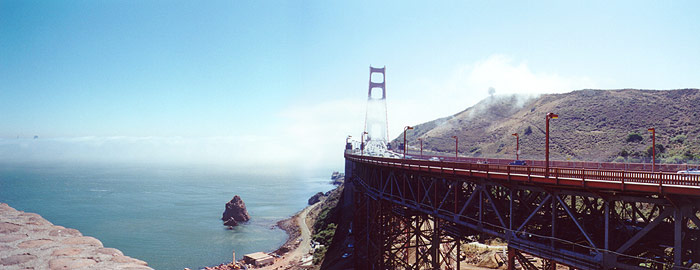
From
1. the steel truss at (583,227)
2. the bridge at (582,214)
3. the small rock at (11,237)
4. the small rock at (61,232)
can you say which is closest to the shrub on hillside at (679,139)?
the bridge at (582,214)

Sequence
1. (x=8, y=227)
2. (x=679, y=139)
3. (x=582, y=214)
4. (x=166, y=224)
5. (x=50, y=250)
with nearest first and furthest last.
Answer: (x=582, y=214)
(x=50, y=250)
(x=8, y=227)
(x=679, y=139)
(x=166, y=224)

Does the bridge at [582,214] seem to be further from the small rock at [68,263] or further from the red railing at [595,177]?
the small rock at [68,263]

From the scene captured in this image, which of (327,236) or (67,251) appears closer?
(67,251)

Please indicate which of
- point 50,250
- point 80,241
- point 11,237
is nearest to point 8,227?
point 11,237

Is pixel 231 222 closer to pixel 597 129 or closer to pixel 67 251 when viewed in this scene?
pixel 67 251

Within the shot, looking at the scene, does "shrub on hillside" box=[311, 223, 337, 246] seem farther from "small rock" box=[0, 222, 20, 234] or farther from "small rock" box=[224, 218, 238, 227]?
"small rock" box=[0, 222, 20, 234]

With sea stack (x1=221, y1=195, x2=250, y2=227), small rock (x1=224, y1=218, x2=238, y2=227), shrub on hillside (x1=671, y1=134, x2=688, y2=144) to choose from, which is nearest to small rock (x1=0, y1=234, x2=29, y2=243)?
small rock (x1=224, y1=218, x2=238, y2=227)

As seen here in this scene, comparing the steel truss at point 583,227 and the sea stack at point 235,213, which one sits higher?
the steel truss at point 583,227
